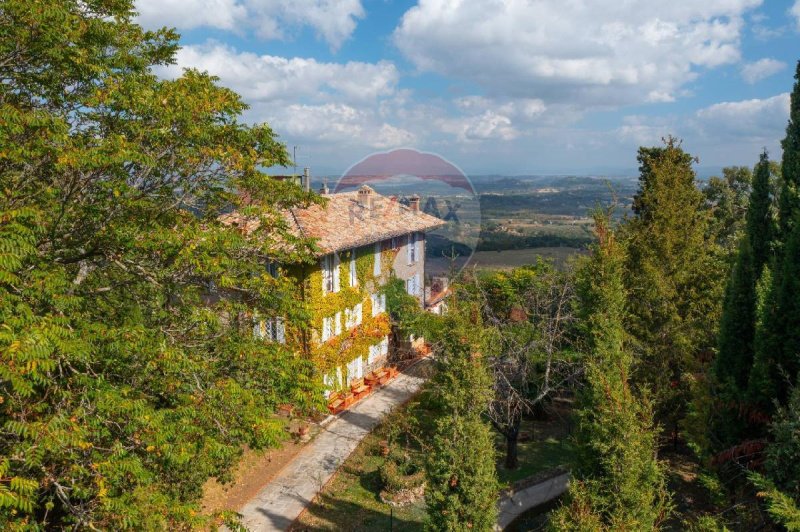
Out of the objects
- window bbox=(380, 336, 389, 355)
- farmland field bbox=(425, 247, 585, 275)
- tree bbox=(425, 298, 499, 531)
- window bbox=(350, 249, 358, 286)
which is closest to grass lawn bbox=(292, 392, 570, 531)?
tree bbox=(425, 298, 499, 531)

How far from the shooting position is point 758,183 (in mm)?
16219

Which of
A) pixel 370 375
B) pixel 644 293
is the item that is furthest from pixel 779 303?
pixel 370 375

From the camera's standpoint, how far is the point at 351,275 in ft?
77.7

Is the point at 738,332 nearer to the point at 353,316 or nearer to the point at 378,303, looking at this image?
the point at 353,316

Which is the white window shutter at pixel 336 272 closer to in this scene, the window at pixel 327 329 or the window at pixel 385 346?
the window at pixel 327 329

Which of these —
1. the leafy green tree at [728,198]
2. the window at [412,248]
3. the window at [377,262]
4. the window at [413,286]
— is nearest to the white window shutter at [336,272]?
the window at [377,262]

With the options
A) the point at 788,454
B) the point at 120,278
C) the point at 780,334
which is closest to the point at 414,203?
the point at 780,334

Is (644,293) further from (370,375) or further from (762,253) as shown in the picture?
(370,375)

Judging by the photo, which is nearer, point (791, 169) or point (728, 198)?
point (791, 169)

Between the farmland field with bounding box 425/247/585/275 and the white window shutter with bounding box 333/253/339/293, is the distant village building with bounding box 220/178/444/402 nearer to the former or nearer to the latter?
the white window shutter with bounding box 333/253/339/293

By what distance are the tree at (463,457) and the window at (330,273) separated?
35.4 feet

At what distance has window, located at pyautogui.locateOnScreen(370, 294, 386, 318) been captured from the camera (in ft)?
85.8

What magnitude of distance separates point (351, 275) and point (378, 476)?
9.29 meters

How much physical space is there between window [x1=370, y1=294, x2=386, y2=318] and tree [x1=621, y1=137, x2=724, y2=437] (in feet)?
39.6
